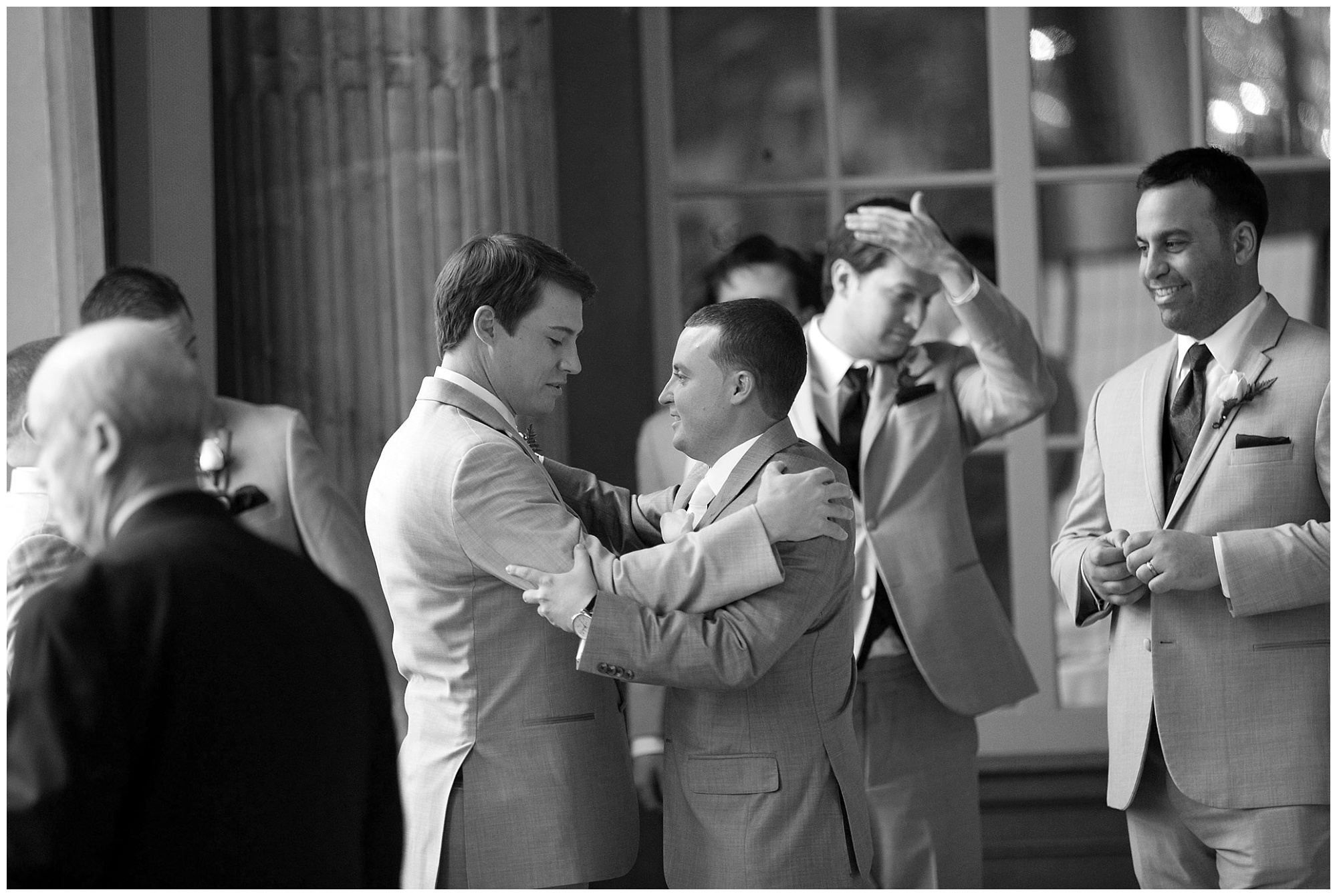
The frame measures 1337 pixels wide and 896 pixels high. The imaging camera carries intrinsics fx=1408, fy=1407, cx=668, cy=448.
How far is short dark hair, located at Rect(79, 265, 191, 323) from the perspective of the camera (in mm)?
2621

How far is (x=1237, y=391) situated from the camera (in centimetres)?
229

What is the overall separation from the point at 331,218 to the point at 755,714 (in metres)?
1.93

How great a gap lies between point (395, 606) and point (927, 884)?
4.64 ft

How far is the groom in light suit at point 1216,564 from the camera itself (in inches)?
87.6

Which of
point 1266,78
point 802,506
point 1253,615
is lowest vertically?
point 1253,615

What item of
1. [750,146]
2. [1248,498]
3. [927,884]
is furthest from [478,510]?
[750,146]

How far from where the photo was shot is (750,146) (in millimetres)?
4086

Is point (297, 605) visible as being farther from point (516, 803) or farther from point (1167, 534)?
point (1167, 534)

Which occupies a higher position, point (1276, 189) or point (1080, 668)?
point (1276, 189)

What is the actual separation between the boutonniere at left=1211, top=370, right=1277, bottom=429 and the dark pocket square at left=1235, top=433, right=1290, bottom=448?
44 millimetres

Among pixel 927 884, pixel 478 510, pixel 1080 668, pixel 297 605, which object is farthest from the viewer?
pixel 1080 668

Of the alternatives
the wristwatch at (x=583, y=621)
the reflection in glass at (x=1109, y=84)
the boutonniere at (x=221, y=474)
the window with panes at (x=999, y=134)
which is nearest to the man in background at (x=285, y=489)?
the boutonniere at (x=221, y=474)

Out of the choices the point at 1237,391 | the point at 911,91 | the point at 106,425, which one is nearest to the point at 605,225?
the point at 911,91

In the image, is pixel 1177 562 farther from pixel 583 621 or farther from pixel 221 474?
pixel 221 474
